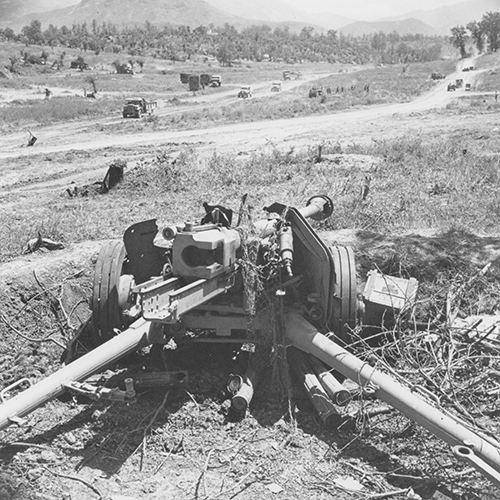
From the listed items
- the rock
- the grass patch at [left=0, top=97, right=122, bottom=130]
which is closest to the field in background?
the grass patch at [left=0, top=97, right=122, bottom=130]

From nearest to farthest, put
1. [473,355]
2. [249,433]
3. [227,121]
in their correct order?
[249,433] < [473,355] < [227,121]

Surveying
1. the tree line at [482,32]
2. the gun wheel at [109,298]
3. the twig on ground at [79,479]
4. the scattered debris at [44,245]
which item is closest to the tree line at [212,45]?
the tree line at [482,32]

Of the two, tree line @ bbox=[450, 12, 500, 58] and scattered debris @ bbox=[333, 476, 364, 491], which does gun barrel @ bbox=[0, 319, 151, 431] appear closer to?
scattered debris @ bbox=[333, 476, 364, 491]

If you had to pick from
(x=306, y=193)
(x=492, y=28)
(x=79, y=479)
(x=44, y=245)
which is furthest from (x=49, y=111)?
(x=492, y=28)

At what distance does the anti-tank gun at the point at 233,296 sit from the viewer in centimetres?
457

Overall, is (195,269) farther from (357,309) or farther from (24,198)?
(24,198)

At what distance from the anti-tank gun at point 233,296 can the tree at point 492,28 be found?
113 meters

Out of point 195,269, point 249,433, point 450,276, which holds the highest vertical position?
point 195,269

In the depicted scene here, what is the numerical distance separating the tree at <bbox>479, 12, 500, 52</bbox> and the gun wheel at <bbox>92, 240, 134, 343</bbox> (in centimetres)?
11375

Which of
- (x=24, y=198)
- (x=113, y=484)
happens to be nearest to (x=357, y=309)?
(x=113, y=484)

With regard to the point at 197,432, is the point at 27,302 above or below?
above

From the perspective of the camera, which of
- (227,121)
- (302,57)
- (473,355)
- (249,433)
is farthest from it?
(302,57)

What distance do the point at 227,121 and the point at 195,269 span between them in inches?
1002

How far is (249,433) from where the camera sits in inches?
191
